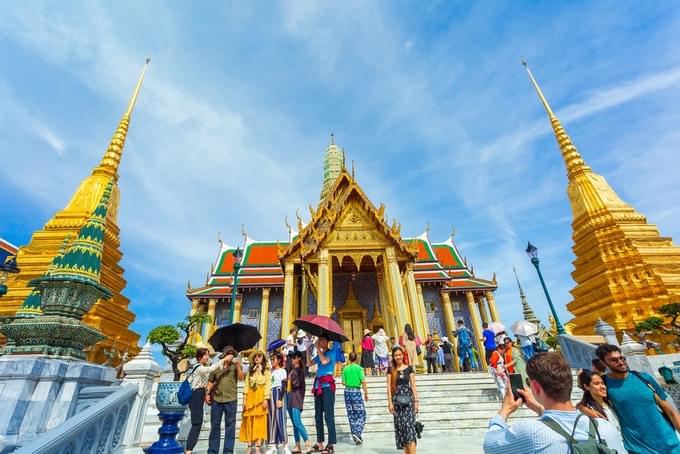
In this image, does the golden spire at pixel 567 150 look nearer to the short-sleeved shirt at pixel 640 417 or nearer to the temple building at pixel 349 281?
the temple building at pixel 349 281

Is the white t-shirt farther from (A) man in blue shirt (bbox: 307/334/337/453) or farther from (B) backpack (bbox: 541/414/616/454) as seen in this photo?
(B) backpack (bbox: 541/414/616/454)

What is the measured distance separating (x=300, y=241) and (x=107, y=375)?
10.2 metres

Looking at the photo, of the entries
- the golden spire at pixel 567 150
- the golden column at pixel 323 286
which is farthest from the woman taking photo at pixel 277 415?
the golden spire at pixel 567 150

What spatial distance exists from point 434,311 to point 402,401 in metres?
15.3

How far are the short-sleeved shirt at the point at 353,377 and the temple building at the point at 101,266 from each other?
406 inches

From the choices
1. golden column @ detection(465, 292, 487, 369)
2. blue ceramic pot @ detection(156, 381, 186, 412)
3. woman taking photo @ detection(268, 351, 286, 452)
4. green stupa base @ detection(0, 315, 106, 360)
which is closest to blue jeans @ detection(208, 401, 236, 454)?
woman taking photo @ detection(268, 351, 286, 452)

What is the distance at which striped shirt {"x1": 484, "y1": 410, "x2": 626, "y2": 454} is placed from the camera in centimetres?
129

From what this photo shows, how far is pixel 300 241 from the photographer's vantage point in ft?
45.3

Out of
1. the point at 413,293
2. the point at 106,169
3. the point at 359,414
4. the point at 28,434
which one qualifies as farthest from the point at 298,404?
the point at 106,169

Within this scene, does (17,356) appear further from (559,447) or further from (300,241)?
(300,241)

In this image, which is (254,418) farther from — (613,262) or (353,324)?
(613,262)

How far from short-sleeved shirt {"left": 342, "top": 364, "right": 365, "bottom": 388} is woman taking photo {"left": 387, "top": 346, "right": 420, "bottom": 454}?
49.2 inches

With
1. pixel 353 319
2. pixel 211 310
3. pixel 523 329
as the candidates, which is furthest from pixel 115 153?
pixel 523 329

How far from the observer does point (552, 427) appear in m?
1.32
